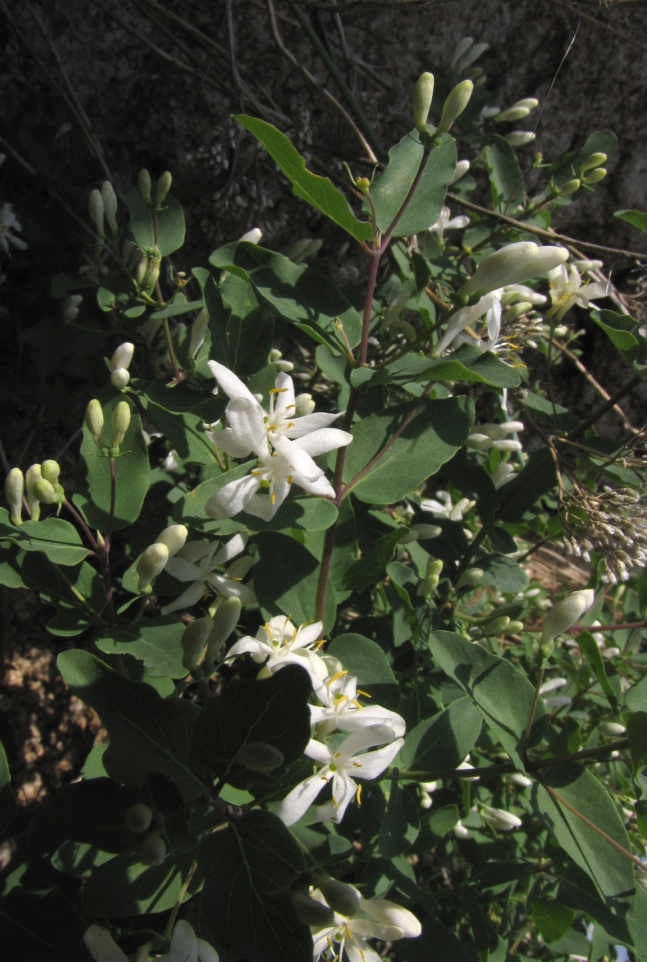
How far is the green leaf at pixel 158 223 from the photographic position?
136 cm

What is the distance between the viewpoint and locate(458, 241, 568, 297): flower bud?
3.26 feet

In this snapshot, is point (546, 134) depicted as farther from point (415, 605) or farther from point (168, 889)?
point (168, 889)

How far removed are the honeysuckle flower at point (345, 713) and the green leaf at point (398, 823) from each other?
0.43ft

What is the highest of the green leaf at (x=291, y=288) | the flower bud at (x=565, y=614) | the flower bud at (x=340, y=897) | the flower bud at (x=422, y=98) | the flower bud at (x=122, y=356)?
the flower bud at (x=422, y=98)

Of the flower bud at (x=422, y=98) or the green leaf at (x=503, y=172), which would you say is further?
the green leaf at (x=503, y=172)

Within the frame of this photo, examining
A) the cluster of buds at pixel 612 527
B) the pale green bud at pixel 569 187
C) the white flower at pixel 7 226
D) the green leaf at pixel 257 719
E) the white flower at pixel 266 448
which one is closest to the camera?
the green leaf at pixel 257 719

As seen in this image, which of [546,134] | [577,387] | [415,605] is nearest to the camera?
[415,605]

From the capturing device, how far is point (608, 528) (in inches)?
49.8

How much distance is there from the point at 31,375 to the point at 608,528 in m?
1.46

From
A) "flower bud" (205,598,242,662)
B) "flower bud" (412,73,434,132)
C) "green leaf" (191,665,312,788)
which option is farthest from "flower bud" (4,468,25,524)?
"flower bud" (412,73,434,132)

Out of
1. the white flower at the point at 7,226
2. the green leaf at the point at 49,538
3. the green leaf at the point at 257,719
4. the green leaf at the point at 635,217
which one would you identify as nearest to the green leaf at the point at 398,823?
the green leaf at the point at 257,719

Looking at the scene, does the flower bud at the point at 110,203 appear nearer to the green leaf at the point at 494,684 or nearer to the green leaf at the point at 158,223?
the green leaf at the point at 158,223

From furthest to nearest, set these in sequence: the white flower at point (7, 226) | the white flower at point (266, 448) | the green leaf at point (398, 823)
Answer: the white flower at point (7, 226) < the green leaf at point (398, 823) < the white flower at point (266, 448)

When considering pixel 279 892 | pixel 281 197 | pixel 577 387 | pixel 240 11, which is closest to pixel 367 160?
pixel 281 197
